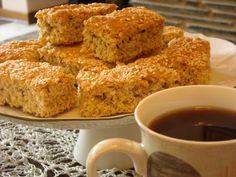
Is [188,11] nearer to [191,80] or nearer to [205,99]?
[191,80]

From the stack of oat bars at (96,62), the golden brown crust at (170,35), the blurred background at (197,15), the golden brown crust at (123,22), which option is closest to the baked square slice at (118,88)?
the stack of oat bars at (96,62)

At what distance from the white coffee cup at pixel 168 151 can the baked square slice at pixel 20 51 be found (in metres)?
0.42

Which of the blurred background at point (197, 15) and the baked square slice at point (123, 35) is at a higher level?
the baked square slice at point (123, 35)

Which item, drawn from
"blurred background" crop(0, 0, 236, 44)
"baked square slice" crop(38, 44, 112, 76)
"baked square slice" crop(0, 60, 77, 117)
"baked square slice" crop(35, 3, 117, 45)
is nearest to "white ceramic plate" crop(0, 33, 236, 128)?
"baked square slice" crop(0, 60, 77, 117)

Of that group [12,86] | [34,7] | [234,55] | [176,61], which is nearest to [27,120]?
[12,86]

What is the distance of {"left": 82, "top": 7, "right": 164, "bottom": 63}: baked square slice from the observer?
83 cm

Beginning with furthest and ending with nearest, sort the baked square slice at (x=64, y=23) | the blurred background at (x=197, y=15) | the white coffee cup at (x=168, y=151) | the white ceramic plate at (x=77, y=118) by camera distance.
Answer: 1. the blurred background at (x=197, y=15)
2. the baked square slice at (x=64, y=23)
3. the white ceramic plate at (x=77, y=118)
4. the white coffee cup at (x=168, y=151)

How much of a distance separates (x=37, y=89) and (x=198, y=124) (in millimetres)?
300

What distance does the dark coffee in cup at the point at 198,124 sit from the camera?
0.50 meters

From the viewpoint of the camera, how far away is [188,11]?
2.00 meters

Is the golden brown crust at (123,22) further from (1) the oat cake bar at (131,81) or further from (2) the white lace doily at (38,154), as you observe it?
(2) the white lace doily at (38,154)

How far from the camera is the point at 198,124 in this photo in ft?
1.76

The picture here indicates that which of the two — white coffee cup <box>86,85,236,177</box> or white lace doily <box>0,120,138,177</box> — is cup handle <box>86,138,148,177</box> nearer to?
white coffee cup <box>86,85,236,177</box>

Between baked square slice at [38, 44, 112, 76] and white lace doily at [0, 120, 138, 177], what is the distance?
144mm
